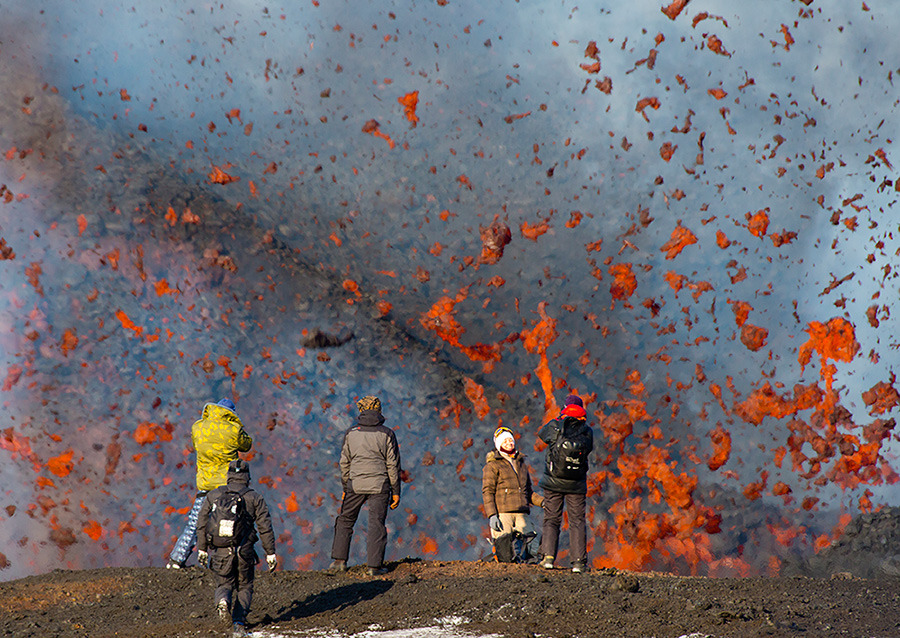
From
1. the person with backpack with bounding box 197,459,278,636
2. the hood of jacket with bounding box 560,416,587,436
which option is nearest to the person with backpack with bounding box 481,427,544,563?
the hood of jacket with bounding box 560,416,587,436

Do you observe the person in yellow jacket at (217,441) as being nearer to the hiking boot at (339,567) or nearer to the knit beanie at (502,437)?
the hiking boot at (339,567)

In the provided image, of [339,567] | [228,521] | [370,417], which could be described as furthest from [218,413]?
[339,567]

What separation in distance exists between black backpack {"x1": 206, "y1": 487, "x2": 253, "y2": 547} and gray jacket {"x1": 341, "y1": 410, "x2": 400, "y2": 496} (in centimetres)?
248

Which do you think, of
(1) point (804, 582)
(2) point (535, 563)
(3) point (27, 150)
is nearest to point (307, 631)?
(2) point (535, 563)

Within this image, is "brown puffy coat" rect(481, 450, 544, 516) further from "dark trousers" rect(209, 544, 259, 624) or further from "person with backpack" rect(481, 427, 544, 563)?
"dark trousers" rect(209, 544, 259, 624)

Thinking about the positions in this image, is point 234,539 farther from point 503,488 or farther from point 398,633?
point 503,488

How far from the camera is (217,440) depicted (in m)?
7.64

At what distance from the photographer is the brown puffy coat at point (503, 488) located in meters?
8.99

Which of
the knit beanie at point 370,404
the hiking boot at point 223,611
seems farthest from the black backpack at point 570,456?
the hiking boot at point 223,611

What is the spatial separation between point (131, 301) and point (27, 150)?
10.7ft

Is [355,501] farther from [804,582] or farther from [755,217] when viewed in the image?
[755,217]

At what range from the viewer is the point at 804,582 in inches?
294

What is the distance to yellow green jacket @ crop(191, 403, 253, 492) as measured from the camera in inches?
300

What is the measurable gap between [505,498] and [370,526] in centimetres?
160
